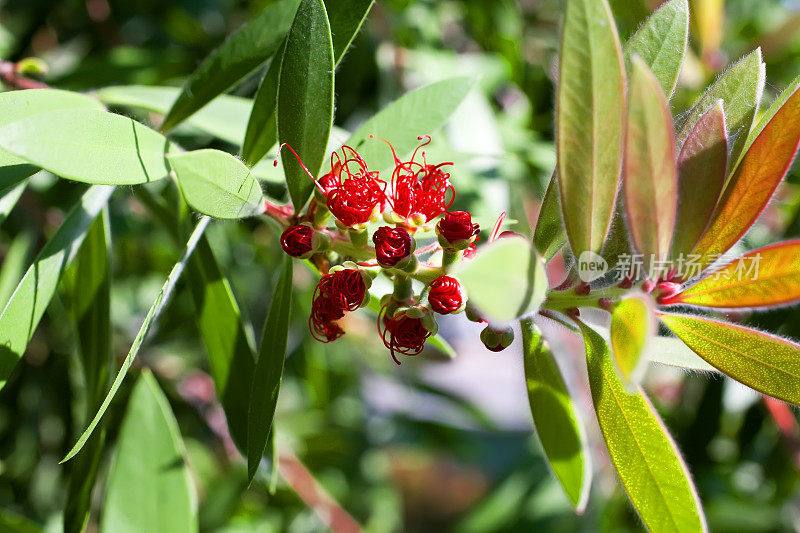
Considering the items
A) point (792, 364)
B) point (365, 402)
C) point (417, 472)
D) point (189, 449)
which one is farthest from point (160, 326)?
point (417, 472)

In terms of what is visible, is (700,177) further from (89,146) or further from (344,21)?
(89,146)

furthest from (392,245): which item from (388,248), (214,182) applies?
(214,182)

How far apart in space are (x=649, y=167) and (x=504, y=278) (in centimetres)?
16

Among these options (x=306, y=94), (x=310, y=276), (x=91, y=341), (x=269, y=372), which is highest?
(x=306, y=94)

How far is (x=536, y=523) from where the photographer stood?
1751mm

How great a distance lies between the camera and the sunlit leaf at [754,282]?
535 millimetres

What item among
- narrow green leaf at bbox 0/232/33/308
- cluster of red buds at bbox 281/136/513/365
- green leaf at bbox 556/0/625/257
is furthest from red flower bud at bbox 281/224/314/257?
narrow green leaf at bbox 0/232/33/308

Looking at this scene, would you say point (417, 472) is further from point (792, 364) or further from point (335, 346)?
point (792, 364)

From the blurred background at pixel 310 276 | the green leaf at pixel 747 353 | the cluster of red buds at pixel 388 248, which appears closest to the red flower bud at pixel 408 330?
the cluster of red buds at pixel 388 248

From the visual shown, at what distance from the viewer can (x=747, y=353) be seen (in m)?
0.58

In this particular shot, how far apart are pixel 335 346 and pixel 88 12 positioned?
123cm

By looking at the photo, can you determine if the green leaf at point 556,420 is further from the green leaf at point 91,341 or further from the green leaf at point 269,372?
the green leaf at point 91,341

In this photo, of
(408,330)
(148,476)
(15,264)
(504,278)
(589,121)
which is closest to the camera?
(504,278)

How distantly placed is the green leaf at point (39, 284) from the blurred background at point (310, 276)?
16.4 inches
